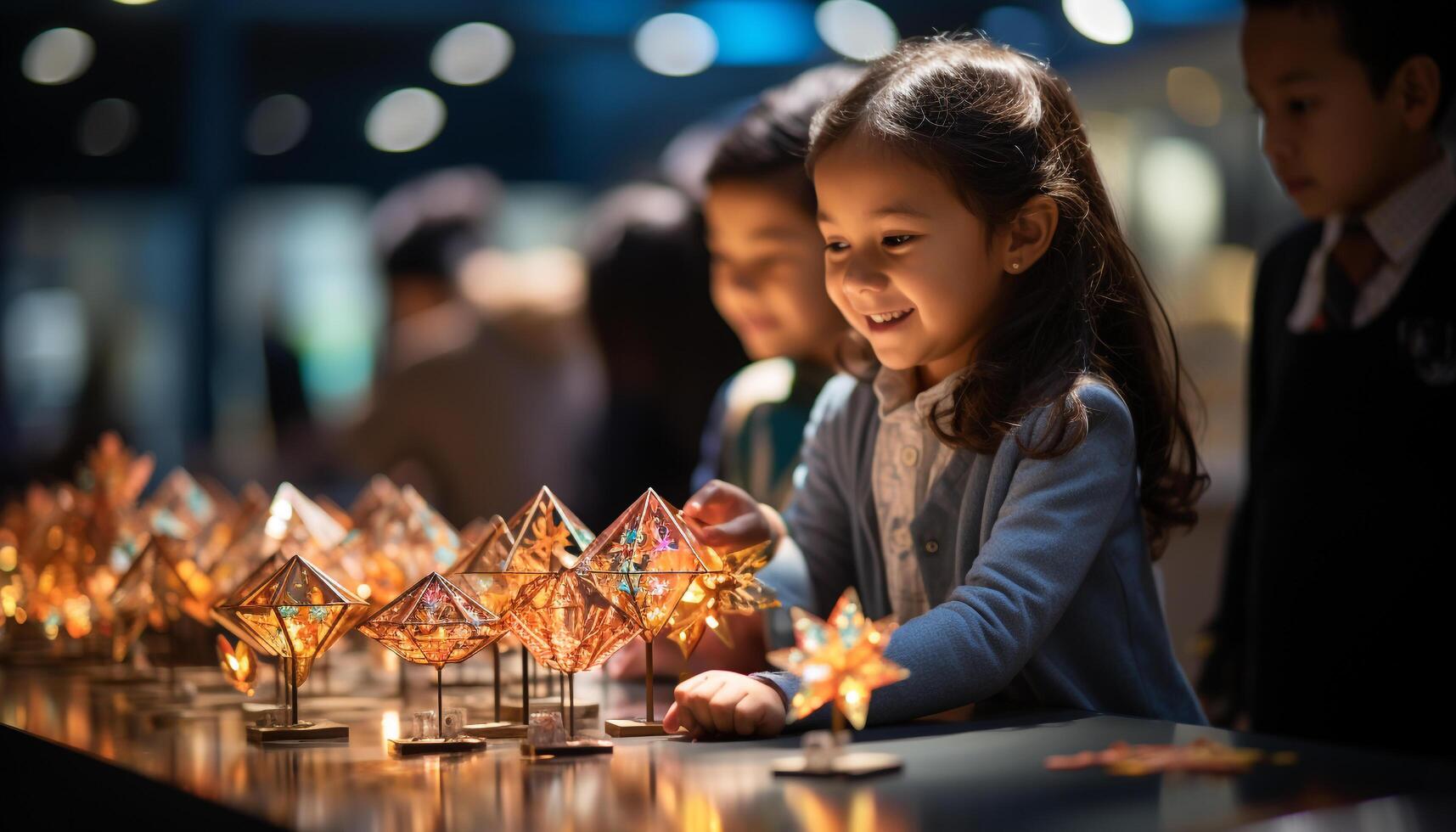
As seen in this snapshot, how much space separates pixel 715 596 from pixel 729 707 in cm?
14

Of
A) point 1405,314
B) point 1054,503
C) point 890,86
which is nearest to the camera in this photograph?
point 1054,503

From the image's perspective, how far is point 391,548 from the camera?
1.58m

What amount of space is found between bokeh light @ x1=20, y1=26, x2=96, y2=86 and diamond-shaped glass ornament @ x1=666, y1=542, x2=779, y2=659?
205 inches

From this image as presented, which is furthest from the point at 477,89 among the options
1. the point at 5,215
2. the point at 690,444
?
the point at 690,444

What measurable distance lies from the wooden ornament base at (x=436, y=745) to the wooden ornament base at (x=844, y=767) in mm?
277

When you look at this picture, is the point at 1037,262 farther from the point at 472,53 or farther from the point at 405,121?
the point at 405,121

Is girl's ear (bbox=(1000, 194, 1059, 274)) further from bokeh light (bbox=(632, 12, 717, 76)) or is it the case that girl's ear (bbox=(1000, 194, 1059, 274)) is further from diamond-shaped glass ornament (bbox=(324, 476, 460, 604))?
bokeh light (bbox=(632, 12, 717, 76))

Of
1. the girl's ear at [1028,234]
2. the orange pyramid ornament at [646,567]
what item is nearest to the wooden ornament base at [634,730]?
the orange pyramid ornament at [646,567]

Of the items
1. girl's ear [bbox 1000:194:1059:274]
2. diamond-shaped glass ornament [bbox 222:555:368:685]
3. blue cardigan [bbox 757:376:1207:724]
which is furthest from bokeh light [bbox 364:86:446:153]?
diamond-shaped glass ornament [bbox 222:555:368:685]

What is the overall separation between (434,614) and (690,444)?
6.05 feet

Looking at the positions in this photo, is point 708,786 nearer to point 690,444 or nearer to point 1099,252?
point 1099,252

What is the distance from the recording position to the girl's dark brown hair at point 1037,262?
1406 millimetres

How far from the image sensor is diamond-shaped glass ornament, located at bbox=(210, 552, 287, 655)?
4.12ft

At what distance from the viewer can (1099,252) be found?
149 centimetres
